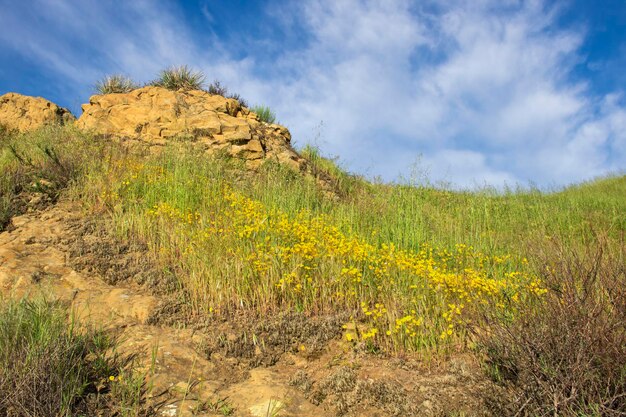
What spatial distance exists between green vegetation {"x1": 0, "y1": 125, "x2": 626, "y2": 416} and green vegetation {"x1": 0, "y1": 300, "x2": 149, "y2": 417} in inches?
52.4

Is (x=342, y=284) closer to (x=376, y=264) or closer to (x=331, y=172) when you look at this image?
(x=376, y=264)

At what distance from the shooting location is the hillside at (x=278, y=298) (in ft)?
10.6

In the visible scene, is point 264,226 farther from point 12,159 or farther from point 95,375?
point 12,159

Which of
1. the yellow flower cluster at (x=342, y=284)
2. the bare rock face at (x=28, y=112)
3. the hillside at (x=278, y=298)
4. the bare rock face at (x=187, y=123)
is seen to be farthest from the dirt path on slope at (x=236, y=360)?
the bare rock face at (x=28, y=112)

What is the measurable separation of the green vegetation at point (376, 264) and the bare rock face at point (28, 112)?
8.84ft

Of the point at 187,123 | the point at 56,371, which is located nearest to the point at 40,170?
the point at 187,123

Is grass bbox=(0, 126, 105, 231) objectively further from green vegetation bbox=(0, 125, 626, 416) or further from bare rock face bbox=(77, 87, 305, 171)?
bare rock face bbox=(77, 87, 305, 171)

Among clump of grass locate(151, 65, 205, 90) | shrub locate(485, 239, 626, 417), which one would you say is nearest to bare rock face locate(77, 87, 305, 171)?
clump of grass locate(151, 65, 205, 90)

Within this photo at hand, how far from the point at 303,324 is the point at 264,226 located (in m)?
1.84

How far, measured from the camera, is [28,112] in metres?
13.9

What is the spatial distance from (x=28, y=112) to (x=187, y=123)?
644cm

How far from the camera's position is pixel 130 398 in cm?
326

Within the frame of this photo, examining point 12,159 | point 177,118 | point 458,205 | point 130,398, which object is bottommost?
point 130,398

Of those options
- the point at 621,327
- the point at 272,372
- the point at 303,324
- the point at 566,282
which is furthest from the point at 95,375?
the point at 621,327
